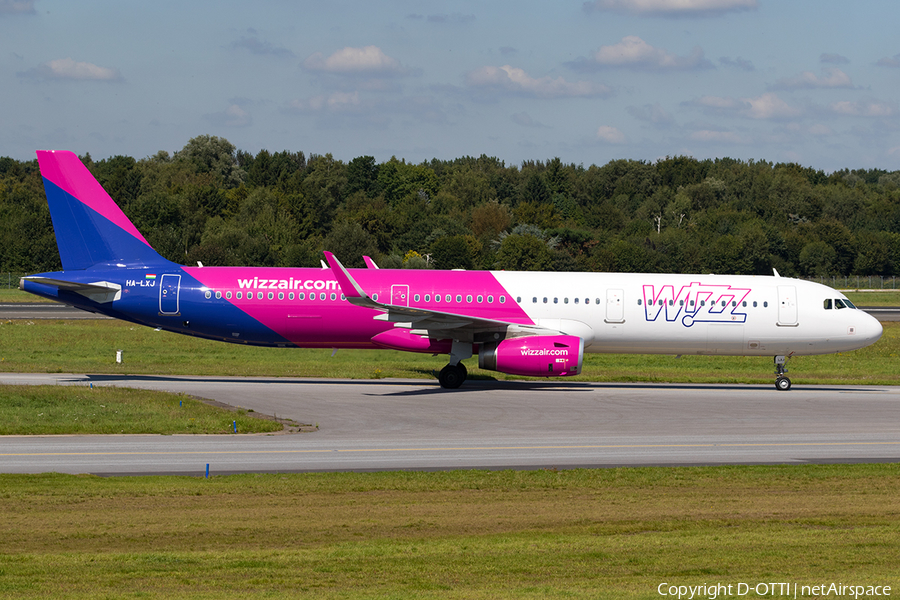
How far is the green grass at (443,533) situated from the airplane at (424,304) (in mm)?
14292

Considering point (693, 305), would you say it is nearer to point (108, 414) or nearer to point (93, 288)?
point (108, 414)

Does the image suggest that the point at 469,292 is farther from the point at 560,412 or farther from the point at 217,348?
the point at 217,348

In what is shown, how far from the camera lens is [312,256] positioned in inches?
3693

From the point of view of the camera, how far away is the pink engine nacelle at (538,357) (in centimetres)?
3022

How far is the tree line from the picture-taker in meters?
100

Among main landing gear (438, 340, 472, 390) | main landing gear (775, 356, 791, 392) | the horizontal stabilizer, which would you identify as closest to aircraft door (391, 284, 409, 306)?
main landing gear (438, 340, 472, 390)

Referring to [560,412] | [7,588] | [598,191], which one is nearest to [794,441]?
[560,412]

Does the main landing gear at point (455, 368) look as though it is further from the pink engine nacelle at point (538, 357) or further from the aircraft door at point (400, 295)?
the aircraft door at point (400, 295)

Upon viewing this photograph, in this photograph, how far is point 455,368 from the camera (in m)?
32.5

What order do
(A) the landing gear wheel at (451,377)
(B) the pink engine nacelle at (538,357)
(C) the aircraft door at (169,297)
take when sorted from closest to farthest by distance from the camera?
(B) the pink engine nacelle at (538,357), (A) the landing gear wheel at (451,377), (C) the aircraft door at (169,297)

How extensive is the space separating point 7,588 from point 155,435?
1238 cm

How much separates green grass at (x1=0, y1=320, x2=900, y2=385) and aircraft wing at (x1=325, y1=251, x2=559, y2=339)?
4650 millimetres

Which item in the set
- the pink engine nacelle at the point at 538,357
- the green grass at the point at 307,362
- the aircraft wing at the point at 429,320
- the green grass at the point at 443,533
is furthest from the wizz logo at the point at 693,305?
the green grass at the point at 443,533

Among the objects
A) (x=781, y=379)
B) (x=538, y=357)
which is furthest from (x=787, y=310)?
(x=538, y=357)
